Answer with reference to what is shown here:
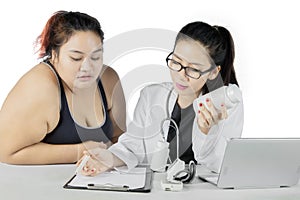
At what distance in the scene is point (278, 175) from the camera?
1.79m

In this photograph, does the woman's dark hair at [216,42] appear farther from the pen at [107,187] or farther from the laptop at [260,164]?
the pen at [107,187]

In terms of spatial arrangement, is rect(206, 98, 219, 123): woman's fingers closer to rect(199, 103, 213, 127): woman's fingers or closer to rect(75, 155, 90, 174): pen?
rect(199, 103, 213, 127): woman's fingers

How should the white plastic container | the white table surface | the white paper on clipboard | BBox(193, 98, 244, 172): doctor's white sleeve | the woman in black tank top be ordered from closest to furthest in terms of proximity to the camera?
1. the white table surface
2. the white paper on clipboard
3. the white plastic container
4. BBox(193, 98, 244, 172): doctor's white sleeve
5. the woman in black tank top

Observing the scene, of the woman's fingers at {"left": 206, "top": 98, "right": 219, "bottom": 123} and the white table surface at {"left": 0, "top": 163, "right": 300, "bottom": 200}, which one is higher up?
the woman's fingers at {"left": 206, "top": 98, "right": 219, "bottom": 123}

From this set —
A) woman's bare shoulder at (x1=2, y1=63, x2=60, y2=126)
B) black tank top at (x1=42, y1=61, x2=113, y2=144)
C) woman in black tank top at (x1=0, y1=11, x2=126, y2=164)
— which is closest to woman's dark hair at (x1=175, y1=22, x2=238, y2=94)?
woman in black tank top at (x1=0, y1=11, x2=126, y2=164)

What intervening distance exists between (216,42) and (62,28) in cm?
67

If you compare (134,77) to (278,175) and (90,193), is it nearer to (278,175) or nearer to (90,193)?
(90,193)

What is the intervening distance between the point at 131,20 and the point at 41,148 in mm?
1027

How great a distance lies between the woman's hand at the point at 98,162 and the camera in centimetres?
185

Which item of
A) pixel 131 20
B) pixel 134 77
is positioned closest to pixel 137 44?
pixel 134 77

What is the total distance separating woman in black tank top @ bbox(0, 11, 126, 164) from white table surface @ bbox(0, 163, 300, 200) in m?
0.31

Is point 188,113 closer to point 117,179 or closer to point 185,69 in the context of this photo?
point 185,69

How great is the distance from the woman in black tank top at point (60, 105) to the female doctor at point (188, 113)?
0.16 meters

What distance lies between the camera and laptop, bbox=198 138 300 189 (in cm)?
168
